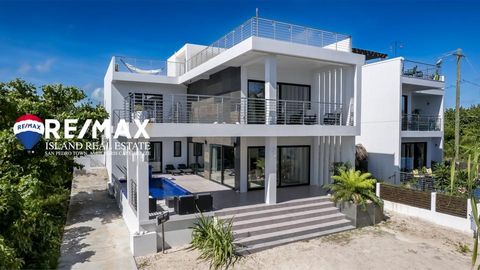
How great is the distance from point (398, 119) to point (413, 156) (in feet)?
16.7

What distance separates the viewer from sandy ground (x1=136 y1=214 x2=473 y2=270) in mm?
9594

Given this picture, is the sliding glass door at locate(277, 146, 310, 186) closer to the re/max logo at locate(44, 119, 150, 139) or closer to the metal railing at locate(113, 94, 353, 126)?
the metal railing at locate(113, 94, 353, 126)

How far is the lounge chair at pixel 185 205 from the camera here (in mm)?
10875

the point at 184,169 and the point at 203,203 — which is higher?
the point at 203,203

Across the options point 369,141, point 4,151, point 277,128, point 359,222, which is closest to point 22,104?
point 4,151

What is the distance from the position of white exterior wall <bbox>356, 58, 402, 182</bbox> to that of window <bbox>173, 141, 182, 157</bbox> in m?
13.8

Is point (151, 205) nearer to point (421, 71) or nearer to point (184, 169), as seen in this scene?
point (184, 169)

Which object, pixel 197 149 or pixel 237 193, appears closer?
pixel 237 193

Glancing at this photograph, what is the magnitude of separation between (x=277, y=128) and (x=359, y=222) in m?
5.47

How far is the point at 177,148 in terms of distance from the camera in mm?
23766

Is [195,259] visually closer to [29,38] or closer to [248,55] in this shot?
[248,55]

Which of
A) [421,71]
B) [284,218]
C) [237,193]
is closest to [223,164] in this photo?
[237,193]

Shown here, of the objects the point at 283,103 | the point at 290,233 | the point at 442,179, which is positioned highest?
the point at 283,103

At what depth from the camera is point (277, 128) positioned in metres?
13.2
